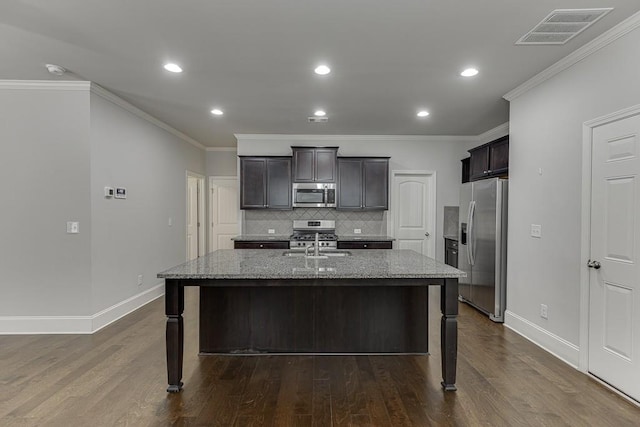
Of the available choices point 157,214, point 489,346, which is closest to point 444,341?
point 489,346

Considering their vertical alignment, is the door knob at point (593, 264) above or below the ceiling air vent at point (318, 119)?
below

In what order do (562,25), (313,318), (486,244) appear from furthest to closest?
(486,244) < (313,318) < (562,25)

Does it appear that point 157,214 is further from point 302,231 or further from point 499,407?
point 499,407

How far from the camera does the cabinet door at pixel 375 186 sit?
5.89 m

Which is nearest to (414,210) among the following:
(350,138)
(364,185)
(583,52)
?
(364,185)

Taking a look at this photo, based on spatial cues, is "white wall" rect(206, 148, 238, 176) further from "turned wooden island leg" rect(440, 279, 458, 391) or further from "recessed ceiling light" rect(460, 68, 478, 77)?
"turned wooden island leg" rect(440, 279, 458, 391)

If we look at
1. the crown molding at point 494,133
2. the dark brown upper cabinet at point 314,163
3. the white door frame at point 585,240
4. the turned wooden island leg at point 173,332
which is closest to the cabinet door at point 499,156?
the crown molding at point 494,133

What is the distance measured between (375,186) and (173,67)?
3.58 m

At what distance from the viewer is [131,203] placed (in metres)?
4.60

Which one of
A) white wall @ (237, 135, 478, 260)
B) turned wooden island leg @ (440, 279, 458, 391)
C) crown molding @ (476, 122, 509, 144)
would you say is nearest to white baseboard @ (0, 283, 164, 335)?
white wall @ (237, 135, 478, 260)

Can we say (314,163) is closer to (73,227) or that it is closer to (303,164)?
(303,164)

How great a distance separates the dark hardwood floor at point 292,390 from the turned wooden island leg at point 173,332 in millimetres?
104

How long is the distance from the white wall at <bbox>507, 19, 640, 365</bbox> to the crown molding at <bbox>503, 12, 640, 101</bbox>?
0.13ft

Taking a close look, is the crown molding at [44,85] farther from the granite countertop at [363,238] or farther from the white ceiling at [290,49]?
the granite countertop at [363,238]
